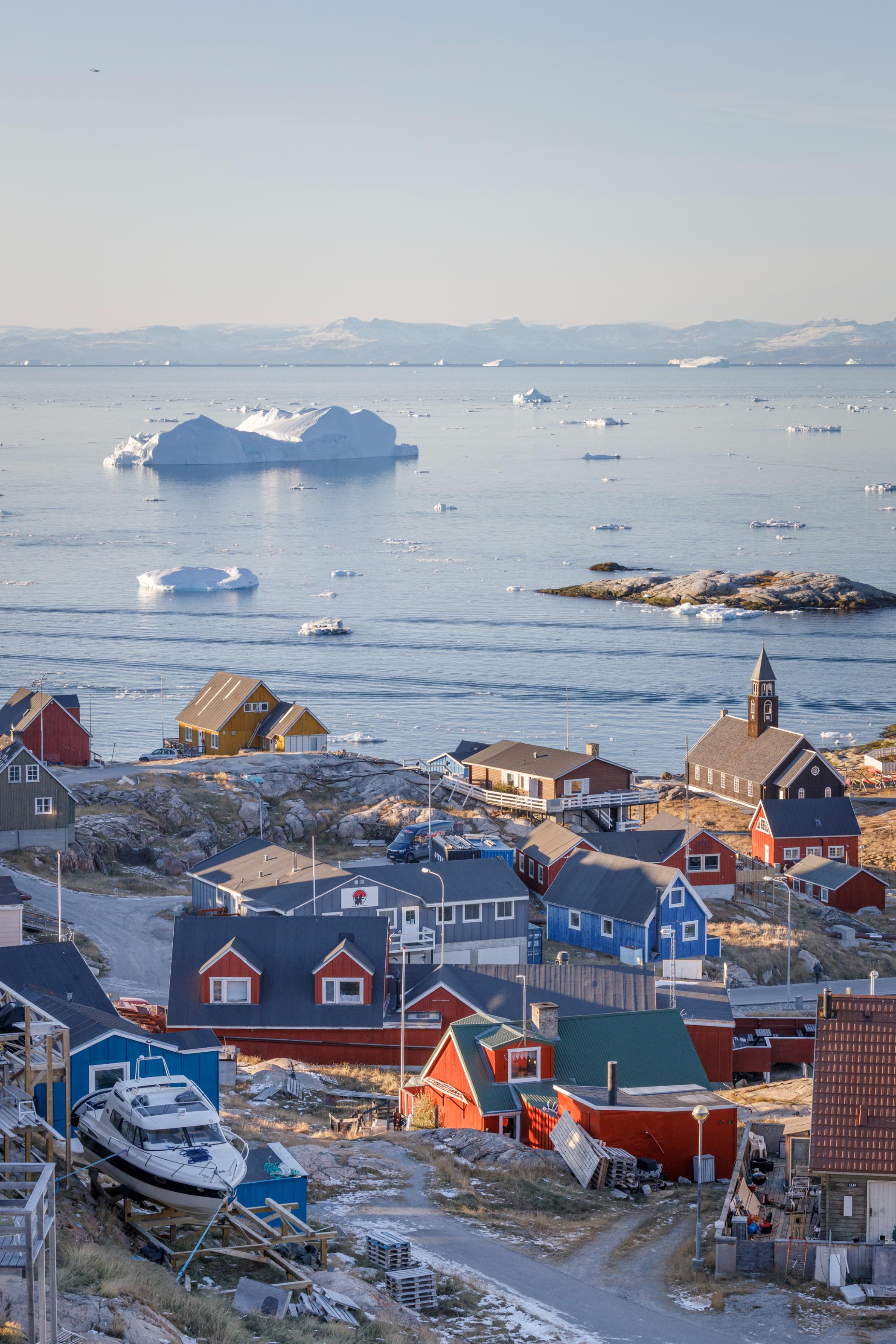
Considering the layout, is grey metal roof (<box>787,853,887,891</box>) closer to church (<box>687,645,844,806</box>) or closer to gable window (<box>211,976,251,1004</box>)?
church (<box>687,645,844,806</box>)

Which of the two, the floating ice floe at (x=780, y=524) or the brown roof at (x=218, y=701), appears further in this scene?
the floating ice floe at (x=780, y=524)

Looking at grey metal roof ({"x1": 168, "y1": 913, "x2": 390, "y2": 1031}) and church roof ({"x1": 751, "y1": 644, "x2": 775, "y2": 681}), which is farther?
church roof ({"x1": 751, "y1": 644, "x2": 775, "y2": 681})

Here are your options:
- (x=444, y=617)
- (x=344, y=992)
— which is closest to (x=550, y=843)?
(x=344, y=992)

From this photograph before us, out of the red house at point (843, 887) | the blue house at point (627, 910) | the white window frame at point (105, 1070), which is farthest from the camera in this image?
the red house at point (843, 887)

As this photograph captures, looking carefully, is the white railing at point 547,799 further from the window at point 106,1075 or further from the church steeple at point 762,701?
the window at point 106,1075

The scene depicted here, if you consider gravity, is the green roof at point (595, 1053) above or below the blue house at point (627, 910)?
above

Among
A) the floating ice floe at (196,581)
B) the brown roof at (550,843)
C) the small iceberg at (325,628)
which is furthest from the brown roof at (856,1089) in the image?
the floating ice floe at (196,581)

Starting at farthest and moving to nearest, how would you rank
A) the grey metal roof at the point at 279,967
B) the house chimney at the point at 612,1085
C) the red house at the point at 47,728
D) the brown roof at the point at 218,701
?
the brown roof at the point at 218,701
the red house at the point at 47,728
the grey metal roof at the point at 279,967
the house chimney at the point at 612,1085

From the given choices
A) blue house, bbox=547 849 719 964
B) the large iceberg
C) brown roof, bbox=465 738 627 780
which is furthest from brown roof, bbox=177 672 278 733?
the large iceberg

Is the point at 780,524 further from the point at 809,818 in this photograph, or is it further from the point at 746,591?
the point at 809,818
